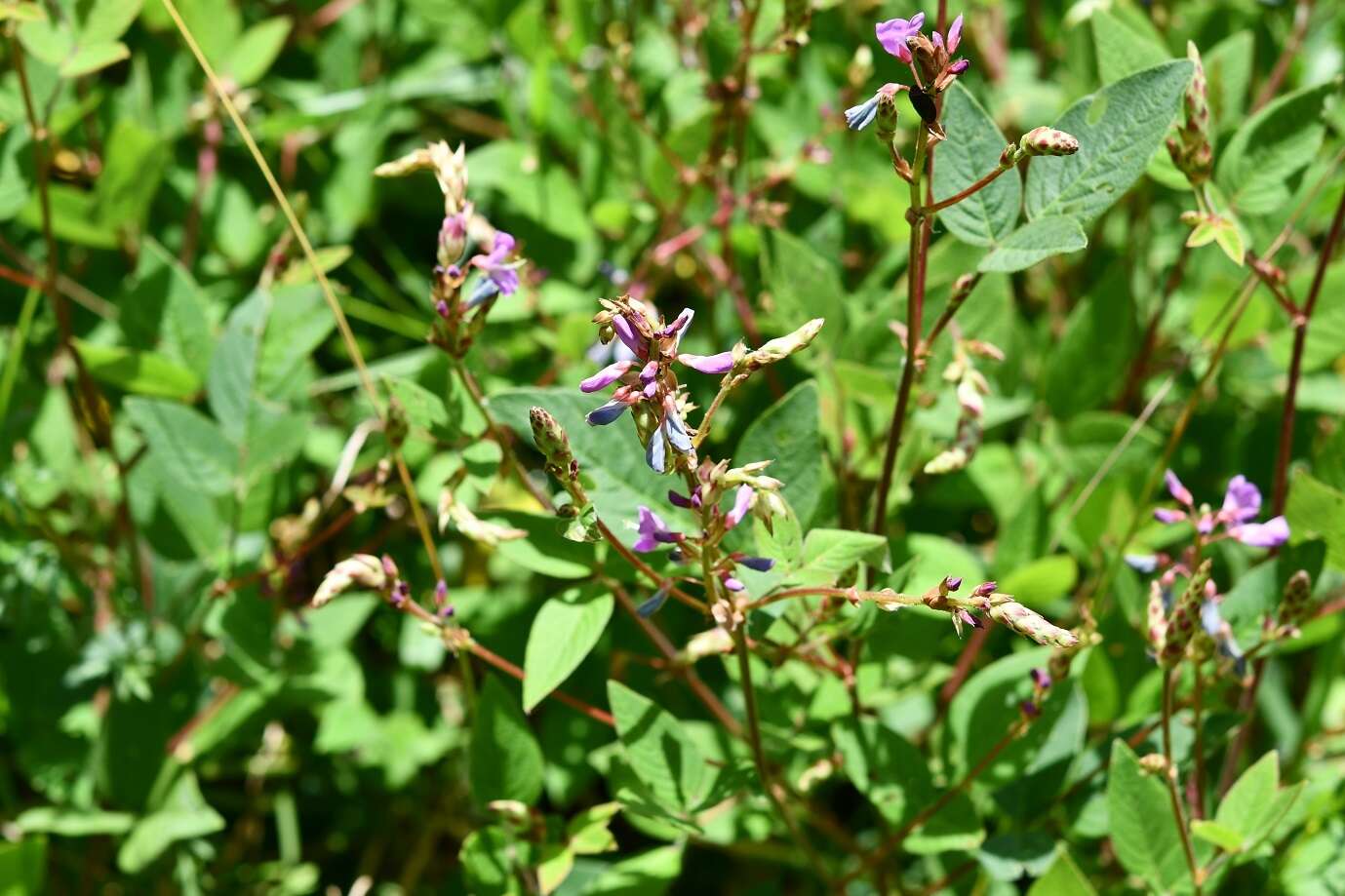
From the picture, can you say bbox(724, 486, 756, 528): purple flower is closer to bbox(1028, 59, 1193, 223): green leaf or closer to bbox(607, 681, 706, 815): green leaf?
bbox(607, 681, 706, 815): green leaf

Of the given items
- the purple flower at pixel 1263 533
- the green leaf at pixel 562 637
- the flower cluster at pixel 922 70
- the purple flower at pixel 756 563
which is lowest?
the green leaf at pixel 562 637

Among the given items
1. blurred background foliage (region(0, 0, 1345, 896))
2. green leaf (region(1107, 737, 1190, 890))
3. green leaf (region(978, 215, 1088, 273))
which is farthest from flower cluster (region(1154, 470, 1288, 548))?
green leaf (region(978, 215, 1088, 273))

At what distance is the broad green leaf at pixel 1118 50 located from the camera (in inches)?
57.9

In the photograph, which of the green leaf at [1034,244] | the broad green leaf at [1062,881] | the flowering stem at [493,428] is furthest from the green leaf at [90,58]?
the broad green leaf at [1062,881]

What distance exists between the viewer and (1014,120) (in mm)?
2242

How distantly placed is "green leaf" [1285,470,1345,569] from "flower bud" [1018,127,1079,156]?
0.66 m

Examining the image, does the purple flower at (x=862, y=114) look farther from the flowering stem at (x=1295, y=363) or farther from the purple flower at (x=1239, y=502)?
the flowering stem at (x=1295, y=363)

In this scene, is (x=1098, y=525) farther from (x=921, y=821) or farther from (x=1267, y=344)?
(x=921, y=821)

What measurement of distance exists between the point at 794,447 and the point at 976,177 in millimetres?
318

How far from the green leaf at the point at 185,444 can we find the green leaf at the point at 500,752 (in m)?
0.49

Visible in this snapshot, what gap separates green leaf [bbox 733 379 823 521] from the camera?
1331 millimetres

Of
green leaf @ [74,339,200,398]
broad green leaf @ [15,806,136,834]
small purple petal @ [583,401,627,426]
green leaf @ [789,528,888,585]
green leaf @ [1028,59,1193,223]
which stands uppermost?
green leaf @ [1028,59,1193,223]

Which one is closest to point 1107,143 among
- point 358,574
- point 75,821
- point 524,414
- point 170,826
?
point 524,414

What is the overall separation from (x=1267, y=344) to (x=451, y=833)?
4.70ft
